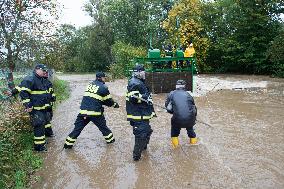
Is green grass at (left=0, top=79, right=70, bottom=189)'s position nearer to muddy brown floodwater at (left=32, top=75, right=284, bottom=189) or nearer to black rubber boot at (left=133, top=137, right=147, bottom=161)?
muddy brown floodwater at (left=32, top=75, right=284, bottom=189)

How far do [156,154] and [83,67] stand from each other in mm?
37779

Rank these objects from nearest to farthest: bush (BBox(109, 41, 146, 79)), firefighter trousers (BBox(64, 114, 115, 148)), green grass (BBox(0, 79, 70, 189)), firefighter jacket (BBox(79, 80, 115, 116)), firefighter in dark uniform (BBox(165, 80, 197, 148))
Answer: green grass (BBox(0, 79, 70, 189)), firefighter in dark uniform (BBox(165, 80, 197, 148)), firefighter jacket (BBox(79, 80, 115, 116)), firefighter trousers (BBox(64, 114, 115, 148)), bush (BBox(109, 41, 146, 79))

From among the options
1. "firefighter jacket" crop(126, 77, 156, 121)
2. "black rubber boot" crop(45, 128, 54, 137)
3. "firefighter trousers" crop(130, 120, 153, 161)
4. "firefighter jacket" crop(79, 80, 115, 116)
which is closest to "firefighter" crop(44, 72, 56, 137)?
"black rubber boot" crop(45, 128, 54, 137)

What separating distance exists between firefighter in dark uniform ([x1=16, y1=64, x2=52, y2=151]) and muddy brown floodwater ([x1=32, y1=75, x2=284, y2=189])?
0.45 metres

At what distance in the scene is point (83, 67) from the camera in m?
45.2

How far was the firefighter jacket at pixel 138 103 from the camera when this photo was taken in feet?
25.7

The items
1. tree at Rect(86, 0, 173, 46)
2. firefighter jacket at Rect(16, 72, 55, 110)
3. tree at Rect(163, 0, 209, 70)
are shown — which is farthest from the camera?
tree at Rect(86, 0, 173, 46)

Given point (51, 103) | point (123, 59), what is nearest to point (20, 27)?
point (51, 103)

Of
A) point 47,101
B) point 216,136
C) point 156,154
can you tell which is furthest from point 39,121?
point 216,136

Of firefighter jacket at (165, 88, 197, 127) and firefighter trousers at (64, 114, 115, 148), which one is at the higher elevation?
firefighter jacket at (165, 88, 197, 127)

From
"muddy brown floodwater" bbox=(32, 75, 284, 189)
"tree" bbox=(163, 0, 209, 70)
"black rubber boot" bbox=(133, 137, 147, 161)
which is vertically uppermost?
Result: "tree" bbox=(163, 0, 209, 70)

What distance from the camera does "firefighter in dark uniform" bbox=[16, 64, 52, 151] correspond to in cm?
856

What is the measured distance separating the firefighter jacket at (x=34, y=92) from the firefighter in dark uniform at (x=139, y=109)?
6.89 ft

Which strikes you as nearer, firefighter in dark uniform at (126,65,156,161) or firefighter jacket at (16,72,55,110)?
firefighter in dark uniform at (126,65,156,161)
